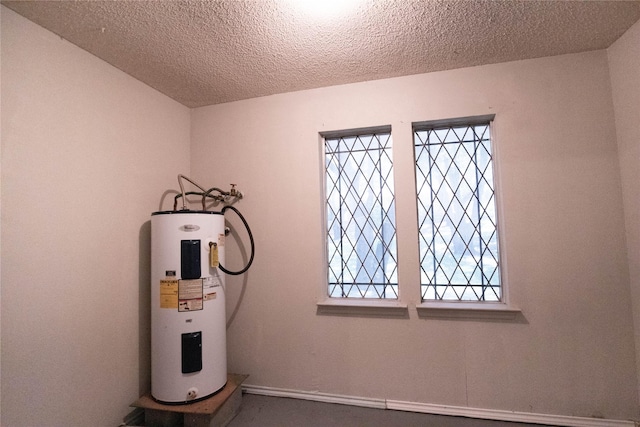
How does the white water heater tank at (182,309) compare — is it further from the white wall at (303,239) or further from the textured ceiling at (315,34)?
the textured ceiling at (315,34)

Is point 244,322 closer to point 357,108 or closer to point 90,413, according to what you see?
point 90,413

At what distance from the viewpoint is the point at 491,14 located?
1528 millimetres

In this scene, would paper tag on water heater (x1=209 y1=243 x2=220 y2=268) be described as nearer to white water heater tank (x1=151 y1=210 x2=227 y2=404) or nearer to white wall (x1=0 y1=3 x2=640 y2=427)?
white water heater tank (x1=151 y1=210 x2=227 y2=404)

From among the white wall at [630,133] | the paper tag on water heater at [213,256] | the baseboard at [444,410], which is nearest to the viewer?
the white wall at [630,133]

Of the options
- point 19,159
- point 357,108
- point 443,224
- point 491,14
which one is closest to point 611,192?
point 443,224

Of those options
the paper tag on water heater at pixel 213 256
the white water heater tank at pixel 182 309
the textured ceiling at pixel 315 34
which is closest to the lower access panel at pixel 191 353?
the white water heater tank at pixel 182 309

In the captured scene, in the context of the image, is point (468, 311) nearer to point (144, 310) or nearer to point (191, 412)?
point (191, 412)

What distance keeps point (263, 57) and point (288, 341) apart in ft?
6.79

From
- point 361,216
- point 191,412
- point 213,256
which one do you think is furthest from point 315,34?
point 191,412

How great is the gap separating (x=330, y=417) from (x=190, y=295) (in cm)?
126

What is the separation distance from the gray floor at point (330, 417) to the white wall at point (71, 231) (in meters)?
0.80

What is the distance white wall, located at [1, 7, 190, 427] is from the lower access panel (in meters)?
0.45

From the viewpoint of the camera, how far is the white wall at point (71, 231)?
1.37 m

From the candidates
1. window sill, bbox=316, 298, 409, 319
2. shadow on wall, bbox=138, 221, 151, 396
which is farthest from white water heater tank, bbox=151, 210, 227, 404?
window sill, bbox=316, 298, 409, 319
